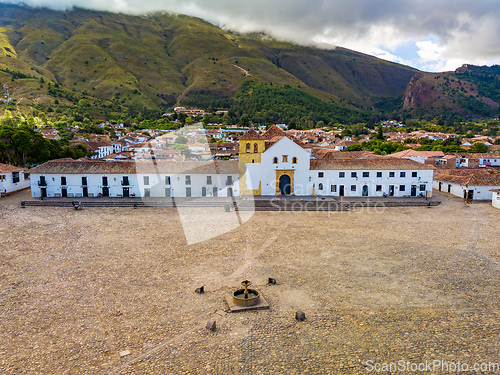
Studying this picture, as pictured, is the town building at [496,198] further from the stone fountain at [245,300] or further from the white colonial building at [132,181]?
the stone fountain at [245,300]

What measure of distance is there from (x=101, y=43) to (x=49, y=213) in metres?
186

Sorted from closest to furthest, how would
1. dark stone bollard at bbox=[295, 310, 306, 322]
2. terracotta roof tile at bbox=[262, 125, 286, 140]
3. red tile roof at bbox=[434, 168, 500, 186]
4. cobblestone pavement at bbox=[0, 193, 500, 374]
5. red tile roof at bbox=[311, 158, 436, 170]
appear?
cobblestone pavement at bbox=[0, 193, 500, 374]
dark stone bollard at bbox=[295, 310, 306, 322]
red tile roof at bbox=[434, 168, 500, 186]
red tile roof at bbox=[311, 158, 436, 170]
terracotta roof tile at bbox=[262, 125, 286, 140]

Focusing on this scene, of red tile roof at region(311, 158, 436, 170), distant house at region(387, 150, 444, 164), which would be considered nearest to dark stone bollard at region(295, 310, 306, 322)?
red tile roof at region(311, 158, 436, 170)

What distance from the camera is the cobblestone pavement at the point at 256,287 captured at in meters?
9.67

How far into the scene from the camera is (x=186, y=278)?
14.7 meters

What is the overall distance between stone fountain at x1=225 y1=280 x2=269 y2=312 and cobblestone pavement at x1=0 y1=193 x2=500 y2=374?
1.10 ft

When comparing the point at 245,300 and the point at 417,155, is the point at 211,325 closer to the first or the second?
the point at 245,300

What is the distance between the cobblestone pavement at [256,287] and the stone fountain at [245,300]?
0.33 m

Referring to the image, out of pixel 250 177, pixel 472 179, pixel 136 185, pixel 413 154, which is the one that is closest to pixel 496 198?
pixel 472 179

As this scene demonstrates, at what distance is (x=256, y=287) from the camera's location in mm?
13773

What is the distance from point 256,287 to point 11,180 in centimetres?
3103

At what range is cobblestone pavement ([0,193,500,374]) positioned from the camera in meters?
9.67

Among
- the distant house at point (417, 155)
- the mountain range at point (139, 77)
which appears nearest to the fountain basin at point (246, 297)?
the distant house at point (417, 155)

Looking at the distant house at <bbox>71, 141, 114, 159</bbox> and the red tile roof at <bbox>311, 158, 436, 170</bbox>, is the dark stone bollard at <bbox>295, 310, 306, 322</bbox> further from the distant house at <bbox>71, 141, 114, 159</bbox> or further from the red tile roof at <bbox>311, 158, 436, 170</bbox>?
the distant house at <bbox>71, 141, 114, 159</bbox>
